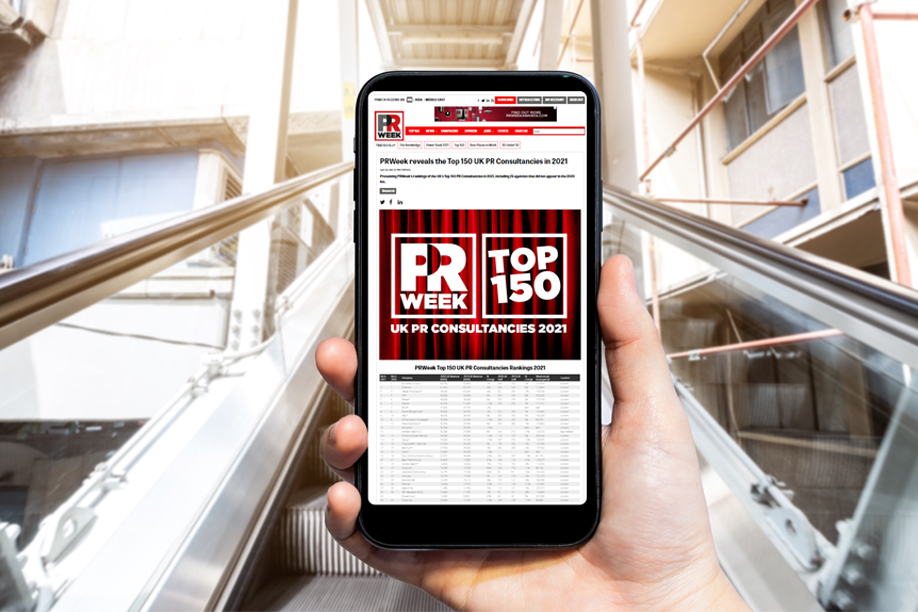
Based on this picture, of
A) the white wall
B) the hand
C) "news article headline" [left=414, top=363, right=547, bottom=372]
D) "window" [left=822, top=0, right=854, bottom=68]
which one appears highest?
the white wall

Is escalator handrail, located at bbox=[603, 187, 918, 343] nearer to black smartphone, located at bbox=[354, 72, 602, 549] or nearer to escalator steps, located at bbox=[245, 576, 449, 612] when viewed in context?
black smartphone, located at bbox=[354, 72, 602, 549]

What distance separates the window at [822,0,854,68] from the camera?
2.76 meters

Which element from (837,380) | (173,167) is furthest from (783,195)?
(173,167)

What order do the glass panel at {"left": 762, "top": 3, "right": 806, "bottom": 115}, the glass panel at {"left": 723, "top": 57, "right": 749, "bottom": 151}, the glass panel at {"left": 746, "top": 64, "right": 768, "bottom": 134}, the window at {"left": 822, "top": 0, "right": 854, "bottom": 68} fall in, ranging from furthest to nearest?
1. the glass panel at {"left": 723, "top": 57, "right": 749, "bottom": 151}
2. the glass panel at {"left": 746, "top": 64, "right": 768, "bottom": 134}
3. the glass panel at {"left": 762, "top": 3, "right": 806, "bottom": 115}
4. the window at {"left": 822, "top": 0, "right": 854, "bottom": 68}

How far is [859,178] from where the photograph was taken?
2572mm

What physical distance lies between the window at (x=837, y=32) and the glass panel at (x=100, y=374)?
339 centimetres

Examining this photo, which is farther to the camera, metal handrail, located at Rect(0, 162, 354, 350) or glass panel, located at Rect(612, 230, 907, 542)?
glass panel, located at Rect(612, 230, 907, 542)

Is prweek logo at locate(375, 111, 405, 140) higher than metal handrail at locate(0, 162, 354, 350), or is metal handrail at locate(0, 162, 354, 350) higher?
prweek logo at locate(375, 111, 405, 140)

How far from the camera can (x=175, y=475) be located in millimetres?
845

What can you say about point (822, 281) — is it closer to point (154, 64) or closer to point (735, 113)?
point (735, 113)

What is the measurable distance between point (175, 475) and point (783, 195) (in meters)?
3.91

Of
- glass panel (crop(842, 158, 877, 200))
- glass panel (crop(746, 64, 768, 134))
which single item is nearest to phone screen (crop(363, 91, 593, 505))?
glass panel (crop(842, 158, 877, 200))

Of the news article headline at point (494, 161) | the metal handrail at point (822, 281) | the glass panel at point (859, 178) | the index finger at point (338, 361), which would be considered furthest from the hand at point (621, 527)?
the glass panel at point (859, 178)

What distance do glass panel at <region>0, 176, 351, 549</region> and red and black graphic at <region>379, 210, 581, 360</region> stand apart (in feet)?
1.39
